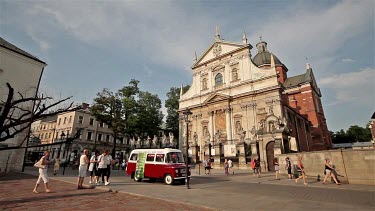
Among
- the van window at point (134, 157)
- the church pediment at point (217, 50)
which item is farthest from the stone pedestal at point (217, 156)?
the church pediment at point (217, 50)

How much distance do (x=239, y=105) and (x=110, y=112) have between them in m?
22.5

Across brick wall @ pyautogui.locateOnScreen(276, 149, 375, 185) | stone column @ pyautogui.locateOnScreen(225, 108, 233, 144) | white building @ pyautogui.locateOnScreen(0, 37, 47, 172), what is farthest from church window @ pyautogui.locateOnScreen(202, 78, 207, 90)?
brick wall @ pyautogui.locateOnScreen(276, 149, 375, 185)

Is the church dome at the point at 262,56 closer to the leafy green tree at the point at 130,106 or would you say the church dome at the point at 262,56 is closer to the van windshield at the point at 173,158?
the leafy green tree at the point at 130,106

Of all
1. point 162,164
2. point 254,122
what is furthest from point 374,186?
point 254,122

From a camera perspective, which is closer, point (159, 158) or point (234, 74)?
point (159, 158)

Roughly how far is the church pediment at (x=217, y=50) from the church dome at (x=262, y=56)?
1188 cm

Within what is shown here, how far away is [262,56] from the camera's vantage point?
4844 cm

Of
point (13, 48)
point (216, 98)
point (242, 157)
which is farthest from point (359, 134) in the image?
point (13, 48)

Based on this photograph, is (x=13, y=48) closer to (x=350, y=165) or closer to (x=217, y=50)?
(x=350, y=165)

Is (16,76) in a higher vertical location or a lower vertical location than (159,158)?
higher

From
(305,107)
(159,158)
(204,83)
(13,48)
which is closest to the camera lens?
(159,158)

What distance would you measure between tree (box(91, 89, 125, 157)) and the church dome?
32.5 meters

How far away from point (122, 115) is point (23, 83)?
17740 millimetres

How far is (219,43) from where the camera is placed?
40406 mm
